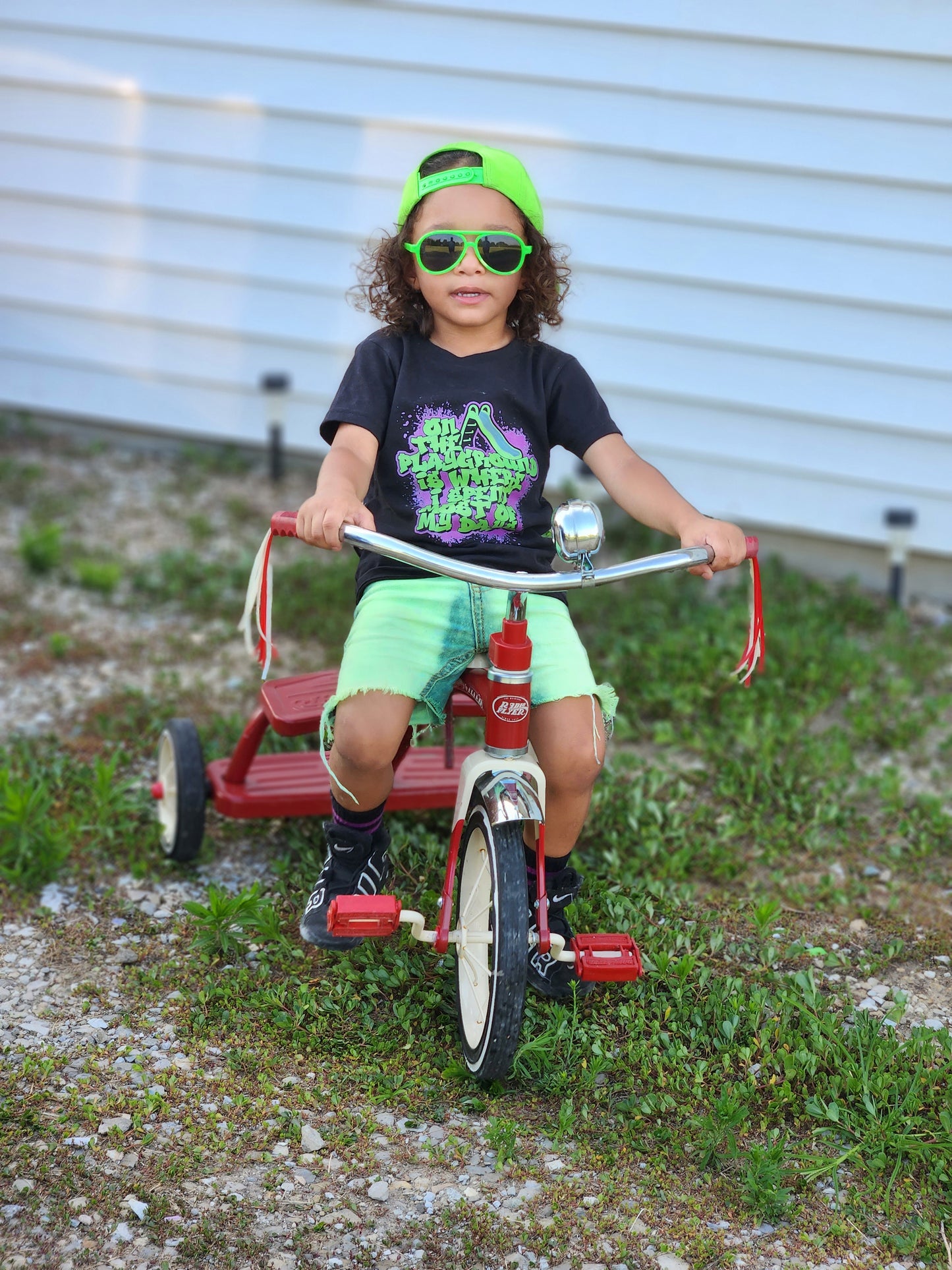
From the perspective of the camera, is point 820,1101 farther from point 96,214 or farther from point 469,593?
point 96,214

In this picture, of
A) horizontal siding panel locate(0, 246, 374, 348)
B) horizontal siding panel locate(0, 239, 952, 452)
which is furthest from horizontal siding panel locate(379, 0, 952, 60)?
horizontal siding panel locate(0, 246, 374, 348)

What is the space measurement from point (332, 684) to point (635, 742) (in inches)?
42.9

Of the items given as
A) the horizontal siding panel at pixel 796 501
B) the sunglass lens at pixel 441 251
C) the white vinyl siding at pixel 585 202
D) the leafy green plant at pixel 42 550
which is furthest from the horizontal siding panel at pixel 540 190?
the sunglass lens at pixel 441 251

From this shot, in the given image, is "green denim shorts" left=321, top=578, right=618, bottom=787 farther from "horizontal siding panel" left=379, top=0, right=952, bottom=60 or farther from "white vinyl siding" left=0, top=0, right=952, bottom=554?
"horizontal siding panel" left=379, top=0, right=952, bottom=60

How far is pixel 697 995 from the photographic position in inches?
98.3

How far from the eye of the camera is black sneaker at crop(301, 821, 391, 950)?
2.46 meters

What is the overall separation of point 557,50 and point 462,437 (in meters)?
2.50

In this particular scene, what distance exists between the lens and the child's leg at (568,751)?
90.4 inches

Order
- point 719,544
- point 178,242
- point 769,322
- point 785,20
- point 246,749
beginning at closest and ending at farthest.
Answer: point 719,544, point 246,749, point 785,20, point 769,322, point 178,242

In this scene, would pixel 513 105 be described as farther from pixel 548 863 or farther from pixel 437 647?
pixel 548 863

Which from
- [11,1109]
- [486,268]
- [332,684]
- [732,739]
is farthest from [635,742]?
[11,1109]

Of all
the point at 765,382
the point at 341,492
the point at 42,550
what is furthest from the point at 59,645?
the point at 765,382

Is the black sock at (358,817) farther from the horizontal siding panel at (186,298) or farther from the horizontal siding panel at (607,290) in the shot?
the horizontal siding panel at (186,298)

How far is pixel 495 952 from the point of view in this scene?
207cm
